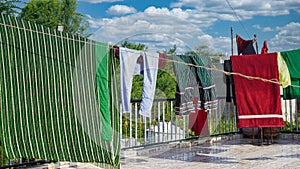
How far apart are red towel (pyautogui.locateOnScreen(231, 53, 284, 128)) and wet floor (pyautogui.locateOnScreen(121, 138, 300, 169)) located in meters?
0.43

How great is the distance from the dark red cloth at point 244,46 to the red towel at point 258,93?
765 millimetres

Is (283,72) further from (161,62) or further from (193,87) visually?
(161,62)

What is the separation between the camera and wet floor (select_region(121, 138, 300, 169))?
4.52 metres

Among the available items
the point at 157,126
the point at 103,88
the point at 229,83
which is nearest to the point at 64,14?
the point at 157,126

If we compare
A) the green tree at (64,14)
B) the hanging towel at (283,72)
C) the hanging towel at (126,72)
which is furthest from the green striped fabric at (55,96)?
the green tree at (64,14)

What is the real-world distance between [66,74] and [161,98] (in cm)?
256

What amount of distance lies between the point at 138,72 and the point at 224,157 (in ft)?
6.60

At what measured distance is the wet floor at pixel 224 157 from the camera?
4523mm

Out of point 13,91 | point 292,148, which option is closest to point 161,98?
point 292,148

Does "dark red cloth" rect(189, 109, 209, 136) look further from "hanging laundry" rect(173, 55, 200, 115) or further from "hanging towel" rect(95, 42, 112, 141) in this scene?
"hanging towel" rect(95, 42, 112, 141)

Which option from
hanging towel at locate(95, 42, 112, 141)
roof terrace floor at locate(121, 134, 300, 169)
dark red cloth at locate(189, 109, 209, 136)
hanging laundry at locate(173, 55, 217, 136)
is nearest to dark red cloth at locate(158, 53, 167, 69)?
hanging laundry at locate(173, 55, 217, 136)

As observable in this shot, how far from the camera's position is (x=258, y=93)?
5.06 metres

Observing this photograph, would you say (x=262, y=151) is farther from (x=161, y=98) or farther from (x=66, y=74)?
(x=66, y=74)

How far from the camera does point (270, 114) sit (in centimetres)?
503
